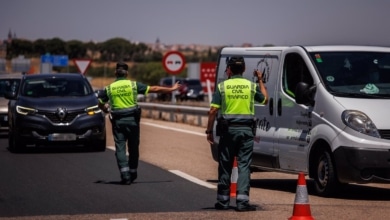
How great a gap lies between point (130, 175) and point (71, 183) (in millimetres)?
918

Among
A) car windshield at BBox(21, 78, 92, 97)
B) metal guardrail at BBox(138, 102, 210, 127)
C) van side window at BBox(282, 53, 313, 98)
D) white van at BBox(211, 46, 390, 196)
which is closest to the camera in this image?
white van at BBox(211, 46, 390, 196)

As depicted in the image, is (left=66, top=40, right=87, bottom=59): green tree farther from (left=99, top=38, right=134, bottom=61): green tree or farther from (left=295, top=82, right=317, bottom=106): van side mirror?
(left=295, top=82, right=317, bottom=106): van side mirror

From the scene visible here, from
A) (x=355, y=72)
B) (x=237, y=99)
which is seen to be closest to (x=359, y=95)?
(x=355, y=72)

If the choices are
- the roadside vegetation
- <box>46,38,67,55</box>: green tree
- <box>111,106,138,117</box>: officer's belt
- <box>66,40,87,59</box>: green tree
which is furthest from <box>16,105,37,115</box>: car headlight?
<box>66,40,87,59</box>: green tree

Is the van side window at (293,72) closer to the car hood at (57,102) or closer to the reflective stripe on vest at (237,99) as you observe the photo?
the reflective stripe on vest at (237,99)

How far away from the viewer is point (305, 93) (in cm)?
1427

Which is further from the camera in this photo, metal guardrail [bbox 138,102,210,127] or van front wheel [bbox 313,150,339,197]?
metal guardrail [bbox 138,102,210,127]

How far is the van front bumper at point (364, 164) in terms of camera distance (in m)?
13.4

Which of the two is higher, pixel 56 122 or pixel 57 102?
pixel 57 102

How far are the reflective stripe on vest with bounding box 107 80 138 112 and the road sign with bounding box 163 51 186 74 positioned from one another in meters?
21.4

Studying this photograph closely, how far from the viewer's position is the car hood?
21989 millimetres

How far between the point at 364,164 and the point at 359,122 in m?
0.54

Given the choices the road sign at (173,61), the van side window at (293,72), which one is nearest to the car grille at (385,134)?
the van side window at (293,72)

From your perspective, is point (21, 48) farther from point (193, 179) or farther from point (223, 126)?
point (223, 126)
